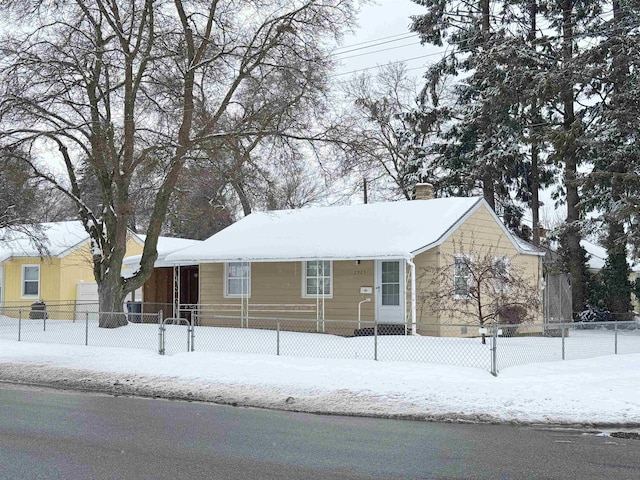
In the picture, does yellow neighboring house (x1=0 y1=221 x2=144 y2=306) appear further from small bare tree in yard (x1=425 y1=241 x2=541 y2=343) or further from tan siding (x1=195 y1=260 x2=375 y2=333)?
small bare tree in yard (x1=425 y1=241 x2=541 y2=343)

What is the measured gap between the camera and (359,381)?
13375mm

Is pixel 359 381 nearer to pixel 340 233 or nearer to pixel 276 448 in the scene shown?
pixel 276 448

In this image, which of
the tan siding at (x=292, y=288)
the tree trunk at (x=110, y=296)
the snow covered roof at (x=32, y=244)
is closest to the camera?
the tan siding at (x=292, y=288)

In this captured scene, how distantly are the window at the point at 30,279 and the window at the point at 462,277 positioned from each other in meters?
17.6

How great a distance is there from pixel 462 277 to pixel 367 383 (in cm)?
944

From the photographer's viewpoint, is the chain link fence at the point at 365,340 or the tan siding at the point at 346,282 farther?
the tan siding at the point at 346,282

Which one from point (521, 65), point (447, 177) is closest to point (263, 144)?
point (521, 65)

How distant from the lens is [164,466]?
300 inches

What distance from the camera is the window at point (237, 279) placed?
82.8ft

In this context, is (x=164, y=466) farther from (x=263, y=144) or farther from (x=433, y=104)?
(x=433, y=104)

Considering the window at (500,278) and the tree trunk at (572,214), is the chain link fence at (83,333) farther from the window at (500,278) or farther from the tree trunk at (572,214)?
the tree trunk at (572,214)

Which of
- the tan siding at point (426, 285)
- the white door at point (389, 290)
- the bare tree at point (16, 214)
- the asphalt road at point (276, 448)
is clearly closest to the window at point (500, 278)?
the tan siding at point (426, 285)

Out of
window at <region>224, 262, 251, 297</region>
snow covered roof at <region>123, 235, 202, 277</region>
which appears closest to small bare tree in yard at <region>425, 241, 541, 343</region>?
window at <region>224, 262, 251, 297</region>

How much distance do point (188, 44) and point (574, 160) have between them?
52.3 feet
